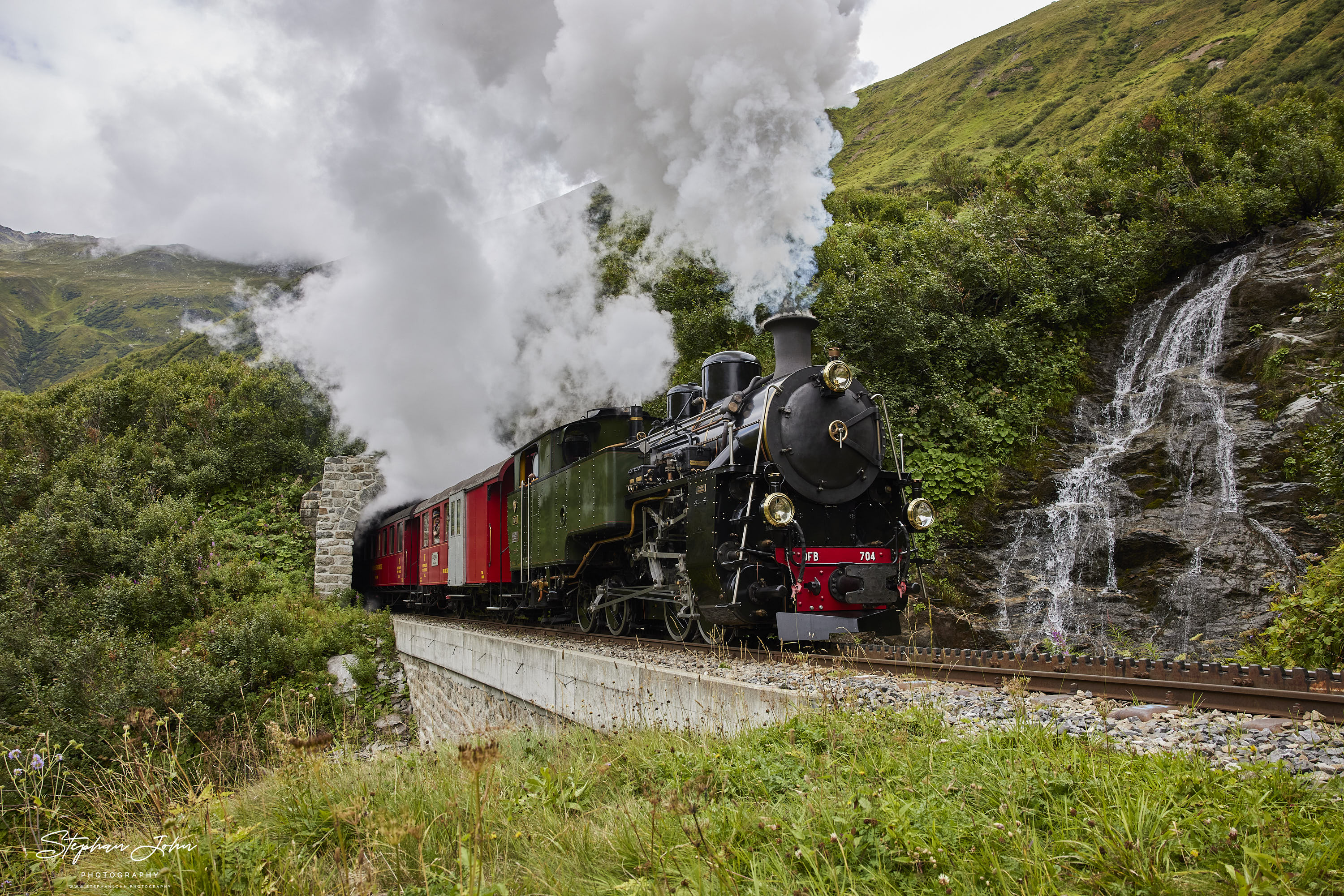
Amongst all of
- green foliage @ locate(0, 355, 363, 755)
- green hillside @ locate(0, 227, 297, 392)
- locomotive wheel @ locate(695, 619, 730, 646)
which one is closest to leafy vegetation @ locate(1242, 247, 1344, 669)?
locomotive wheel @ locate(695, 619, 730, 646)

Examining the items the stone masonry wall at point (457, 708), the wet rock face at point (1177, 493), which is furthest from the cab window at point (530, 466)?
the wet rock face at point (1177, 493)

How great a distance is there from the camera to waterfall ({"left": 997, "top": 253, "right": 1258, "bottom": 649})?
33.6 feet

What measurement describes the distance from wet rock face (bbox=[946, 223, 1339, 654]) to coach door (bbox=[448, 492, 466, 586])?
26.9 ft

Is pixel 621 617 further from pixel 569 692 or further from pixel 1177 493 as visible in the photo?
pixel 1177 493

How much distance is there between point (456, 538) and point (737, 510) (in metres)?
8.15

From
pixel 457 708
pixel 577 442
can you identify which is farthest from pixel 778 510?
pixel 457 708

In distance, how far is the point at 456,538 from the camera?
44.0ft

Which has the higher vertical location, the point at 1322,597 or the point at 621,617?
the point at 1322,597

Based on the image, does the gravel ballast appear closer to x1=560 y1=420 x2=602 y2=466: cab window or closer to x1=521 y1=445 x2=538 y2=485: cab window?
x1=560 y1=420 x2=602 y2=466: cab window

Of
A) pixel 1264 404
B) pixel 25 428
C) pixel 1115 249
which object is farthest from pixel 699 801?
pixel 25 428

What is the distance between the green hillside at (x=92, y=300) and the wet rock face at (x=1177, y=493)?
104 meters

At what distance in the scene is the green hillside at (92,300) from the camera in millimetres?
99812

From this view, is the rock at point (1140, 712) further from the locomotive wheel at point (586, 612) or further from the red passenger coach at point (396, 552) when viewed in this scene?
the red passenger coach at point (396, 552)

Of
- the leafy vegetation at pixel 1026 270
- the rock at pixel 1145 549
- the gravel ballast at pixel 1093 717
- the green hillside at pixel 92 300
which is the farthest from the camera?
the green hillside at pixel 92 300
